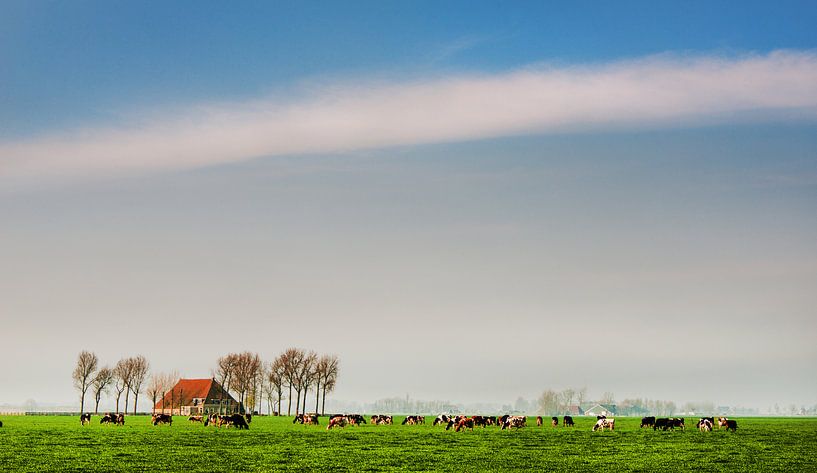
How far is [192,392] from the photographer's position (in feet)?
594

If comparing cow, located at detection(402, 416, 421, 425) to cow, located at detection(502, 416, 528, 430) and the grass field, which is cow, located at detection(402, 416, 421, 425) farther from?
the grass field

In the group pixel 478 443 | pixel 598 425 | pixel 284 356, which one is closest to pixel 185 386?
pixel 284 356

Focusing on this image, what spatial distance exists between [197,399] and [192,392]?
432cm

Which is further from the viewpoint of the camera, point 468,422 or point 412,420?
point 412,420

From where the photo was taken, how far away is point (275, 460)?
3606 cm

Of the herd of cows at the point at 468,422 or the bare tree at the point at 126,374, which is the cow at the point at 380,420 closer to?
the herd of cows at the point at 468,422

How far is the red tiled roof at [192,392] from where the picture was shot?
A: 586ft

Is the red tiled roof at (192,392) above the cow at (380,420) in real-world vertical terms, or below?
above

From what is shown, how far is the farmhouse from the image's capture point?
572 ft

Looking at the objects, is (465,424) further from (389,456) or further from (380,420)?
(389,456)

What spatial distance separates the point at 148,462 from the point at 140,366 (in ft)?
508

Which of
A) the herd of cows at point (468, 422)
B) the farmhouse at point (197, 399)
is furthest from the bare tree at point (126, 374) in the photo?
the herd of cows at point (468, 422)

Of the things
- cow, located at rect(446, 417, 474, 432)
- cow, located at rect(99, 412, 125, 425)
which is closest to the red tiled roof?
cow, located at rect(99, 412, 125, 425)

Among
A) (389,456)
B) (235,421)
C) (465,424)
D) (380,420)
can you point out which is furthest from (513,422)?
(389,456)
